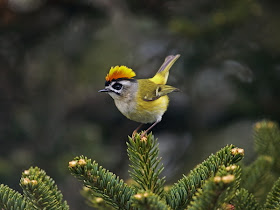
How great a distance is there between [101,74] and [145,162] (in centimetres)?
321

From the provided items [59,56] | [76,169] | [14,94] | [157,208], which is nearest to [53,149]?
[14,94]

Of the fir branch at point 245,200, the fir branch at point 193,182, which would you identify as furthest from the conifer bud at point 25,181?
the fir branch at point 245,200

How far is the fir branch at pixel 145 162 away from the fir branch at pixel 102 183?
0.12 meters

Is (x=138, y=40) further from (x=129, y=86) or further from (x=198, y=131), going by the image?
(x=129, y=86)

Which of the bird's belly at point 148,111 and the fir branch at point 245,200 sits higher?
the bird's belly at point 148,111

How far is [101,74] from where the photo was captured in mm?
4625

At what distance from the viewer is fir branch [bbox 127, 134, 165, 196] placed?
1.47 meters

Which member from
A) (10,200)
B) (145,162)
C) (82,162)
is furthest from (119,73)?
(10,200)

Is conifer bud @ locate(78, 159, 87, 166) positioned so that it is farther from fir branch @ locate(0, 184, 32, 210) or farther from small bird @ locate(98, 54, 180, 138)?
small bird @ locate(98, 54, 180, 138)

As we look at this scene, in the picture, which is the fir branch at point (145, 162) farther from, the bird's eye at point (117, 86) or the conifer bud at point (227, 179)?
the bird's eye at point (117, 86)

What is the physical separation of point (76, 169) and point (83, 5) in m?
2.63

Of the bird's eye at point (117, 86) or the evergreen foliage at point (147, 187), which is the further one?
the bird's eye at point (117, 86)

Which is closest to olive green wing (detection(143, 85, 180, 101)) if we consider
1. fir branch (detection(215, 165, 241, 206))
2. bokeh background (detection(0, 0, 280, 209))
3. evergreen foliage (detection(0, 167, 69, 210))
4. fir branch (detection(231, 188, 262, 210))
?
bokeh background (detection(0, 0, 280, 209))

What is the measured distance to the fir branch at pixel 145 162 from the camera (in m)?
1.47
